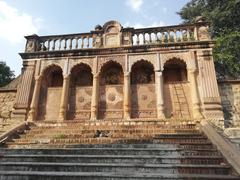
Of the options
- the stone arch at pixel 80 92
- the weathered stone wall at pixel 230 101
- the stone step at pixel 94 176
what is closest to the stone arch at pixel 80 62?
the stone arch at pixel 80 92

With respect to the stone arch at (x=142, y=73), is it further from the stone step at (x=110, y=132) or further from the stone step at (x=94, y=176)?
the stone step at (x=94, y=176)

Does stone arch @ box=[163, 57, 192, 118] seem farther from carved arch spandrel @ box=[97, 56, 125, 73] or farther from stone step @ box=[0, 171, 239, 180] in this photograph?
stone step @ box=[0, 171, 239, 180]

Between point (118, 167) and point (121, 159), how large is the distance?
430mm

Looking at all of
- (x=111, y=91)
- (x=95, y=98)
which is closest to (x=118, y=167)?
(x=95, y=98)

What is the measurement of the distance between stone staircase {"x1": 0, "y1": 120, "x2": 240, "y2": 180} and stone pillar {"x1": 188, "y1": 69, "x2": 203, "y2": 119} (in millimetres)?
1389

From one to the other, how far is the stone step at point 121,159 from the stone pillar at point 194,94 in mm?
4288

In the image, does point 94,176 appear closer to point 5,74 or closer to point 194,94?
point 194,94

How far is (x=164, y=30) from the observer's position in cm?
1170

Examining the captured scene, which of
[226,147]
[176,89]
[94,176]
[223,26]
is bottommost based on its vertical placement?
[94,176]

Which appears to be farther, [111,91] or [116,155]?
[111,91]

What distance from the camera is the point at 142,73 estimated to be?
38.8ft

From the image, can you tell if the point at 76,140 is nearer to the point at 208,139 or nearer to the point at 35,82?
the point at 208,139

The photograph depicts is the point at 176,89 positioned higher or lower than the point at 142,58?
lower

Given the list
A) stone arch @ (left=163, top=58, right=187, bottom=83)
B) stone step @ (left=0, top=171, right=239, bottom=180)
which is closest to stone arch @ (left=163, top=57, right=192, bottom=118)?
stone arch @ (left=163, top=58, right=187, bottom=83)
